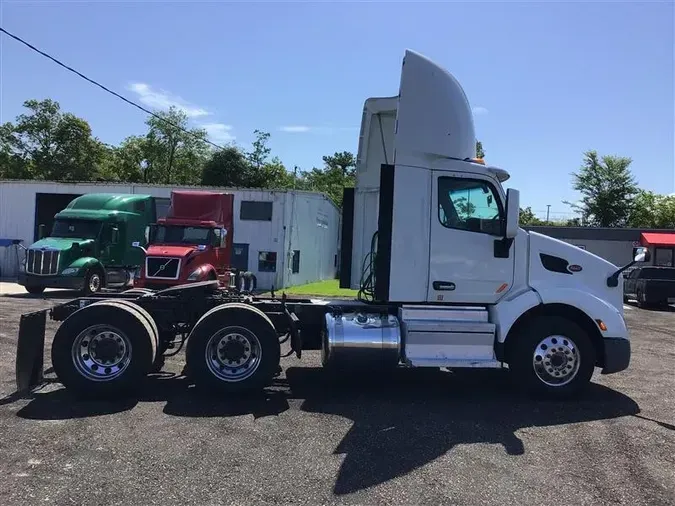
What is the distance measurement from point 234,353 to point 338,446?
81.3 inches

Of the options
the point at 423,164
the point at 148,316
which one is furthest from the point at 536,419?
the point at 148,316

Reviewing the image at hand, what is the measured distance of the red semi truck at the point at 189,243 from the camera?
15852 mm

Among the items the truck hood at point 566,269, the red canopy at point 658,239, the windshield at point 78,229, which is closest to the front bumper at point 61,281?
the windshield at point 78,229

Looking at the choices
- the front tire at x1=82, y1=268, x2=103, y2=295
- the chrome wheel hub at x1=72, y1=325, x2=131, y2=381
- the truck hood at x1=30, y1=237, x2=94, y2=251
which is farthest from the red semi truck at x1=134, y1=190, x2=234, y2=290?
the chrome wheel hub at x1=72, y1=325, x2=131, y2=381

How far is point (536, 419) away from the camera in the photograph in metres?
6.43

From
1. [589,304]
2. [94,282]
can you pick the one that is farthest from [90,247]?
[589,304]

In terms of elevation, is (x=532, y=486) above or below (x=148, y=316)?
below

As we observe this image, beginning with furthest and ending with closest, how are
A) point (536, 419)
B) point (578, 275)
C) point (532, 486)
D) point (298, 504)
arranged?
point (578, 275) < point (536, 419) < point (532, 486) < point (298, 504)

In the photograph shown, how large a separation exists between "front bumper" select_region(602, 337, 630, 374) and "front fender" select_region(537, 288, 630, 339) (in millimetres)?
61

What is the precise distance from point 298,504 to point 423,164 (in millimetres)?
4475

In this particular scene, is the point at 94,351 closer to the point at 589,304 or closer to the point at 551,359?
the point at 551,359

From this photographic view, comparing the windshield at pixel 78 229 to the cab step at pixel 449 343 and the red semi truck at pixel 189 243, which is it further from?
the cab step at pixel 449 343

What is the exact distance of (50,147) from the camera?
54.2 meters

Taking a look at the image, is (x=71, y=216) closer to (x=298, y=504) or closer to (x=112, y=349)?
(x=112, y=349)
